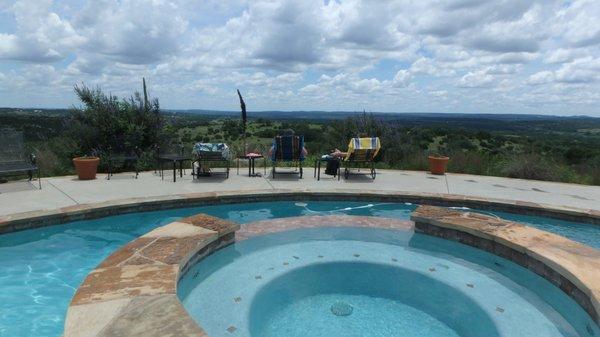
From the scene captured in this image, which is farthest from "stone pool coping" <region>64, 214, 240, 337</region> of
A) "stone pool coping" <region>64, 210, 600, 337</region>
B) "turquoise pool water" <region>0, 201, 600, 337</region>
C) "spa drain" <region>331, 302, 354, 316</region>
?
"spa drain" <region>331, 302, 354, 316</region>

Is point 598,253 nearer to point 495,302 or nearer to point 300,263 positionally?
point 495,302

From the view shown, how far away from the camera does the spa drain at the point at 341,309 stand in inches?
147

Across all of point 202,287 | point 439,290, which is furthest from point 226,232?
point 439,290

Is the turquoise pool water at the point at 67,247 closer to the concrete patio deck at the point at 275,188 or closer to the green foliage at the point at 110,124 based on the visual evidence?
the concrete patio deck at the point at 275,188

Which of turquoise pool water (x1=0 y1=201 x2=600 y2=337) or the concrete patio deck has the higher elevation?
the concrete patio deck

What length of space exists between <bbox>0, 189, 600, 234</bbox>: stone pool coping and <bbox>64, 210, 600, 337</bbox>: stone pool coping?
1510 millimetres

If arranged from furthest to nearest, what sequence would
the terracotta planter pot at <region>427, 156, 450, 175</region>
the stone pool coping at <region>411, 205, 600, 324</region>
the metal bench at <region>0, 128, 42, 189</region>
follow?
the terracotta planter pot at <region>427, 156, 450, 175</region> < the metal bench at <region>0, 128, 42, 189</region> < the stone pool coping at <region>411, 205, 600, 324</region>

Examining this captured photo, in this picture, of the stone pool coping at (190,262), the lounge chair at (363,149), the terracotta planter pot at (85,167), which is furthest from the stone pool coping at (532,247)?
the terracotta planter pot at (85,167)

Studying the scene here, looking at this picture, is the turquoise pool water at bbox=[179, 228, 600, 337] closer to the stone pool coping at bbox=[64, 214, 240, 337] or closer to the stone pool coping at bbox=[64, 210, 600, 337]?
the stone pool coping at bbox=[64, 210, 600, 337]

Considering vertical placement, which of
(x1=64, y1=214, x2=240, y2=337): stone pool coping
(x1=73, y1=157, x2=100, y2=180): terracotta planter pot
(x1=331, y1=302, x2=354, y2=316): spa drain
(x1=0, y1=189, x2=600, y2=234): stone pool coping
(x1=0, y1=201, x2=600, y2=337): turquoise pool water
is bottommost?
(x1=331, y1=302, x2=354, y2=316): spa drain

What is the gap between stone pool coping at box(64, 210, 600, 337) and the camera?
2.57 metres

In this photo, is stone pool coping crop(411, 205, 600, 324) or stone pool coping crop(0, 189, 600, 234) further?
stone pool coping crop(0, 189, 600, 234)

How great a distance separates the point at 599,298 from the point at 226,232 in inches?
146

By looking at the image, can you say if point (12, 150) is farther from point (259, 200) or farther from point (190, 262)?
point (190, 262)
